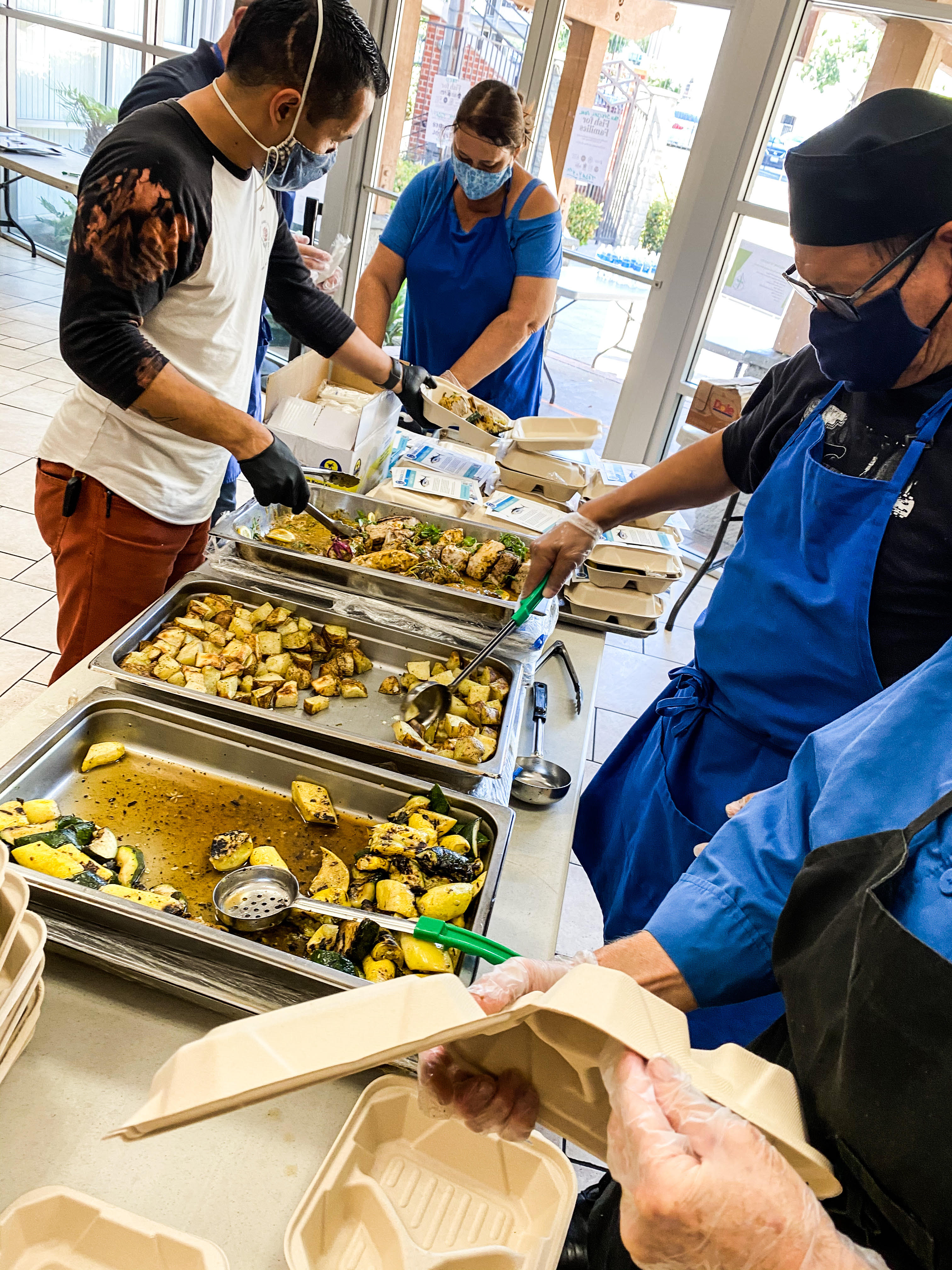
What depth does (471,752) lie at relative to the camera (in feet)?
4.94

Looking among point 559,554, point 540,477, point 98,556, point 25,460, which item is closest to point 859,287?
point 559,554

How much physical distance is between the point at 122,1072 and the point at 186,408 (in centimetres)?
115

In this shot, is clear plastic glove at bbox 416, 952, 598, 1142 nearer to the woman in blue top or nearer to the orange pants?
the orange pants

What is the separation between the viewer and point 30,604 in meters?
3.43

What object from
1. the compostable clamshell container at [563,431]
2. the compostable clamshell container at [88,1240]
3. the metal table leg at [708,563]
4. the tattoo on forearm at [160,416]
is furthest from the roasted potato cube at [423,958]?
the metal table leg at [708,563]

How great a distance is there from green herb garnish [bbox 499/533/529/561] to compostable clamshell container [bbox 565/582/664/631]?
0.17 m

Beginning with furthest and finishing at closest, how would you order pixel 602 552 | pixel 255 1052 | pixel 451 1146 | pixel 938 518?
pixel 602 552 → pixel 938 518 → pixel 451 1146 → pixel 255 1052

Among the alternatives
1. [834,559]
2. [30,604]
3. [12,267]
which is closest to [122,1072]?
[834,559]

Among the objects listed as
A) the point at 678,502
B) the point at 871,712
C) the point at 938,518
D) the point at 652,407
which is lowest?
the point at 652,407

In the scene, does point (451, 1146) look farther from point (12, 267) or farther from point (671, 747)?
point (12, 267)

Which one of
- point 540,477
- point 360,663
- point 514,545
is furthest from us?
point 540,477

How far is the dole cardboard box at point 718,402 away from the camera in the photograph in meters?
4.29

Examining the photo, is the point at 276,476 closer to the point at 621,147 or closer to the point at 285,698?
the point at 285,698

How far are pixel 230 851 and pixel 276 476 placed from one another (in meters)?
0.85
